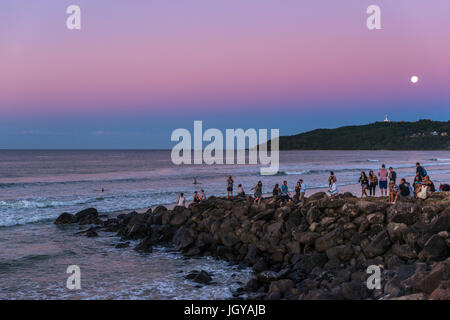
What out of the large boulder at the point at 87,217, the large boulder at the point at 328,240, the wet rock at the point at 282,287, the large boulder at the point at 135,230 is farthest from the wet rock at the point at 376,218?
the large boulder at the point at 87,217

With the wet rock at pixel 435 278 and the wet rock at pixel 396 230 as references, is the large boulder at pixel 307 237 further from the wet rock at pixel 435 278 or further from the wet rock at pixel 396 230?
the wet rock at pixel 435 278

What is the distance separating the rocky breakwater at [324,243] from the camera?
9.55 meters

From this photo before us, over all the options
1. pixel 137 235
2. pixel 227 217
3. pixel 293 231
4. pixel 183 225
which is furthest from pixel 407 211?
pixel 137 235

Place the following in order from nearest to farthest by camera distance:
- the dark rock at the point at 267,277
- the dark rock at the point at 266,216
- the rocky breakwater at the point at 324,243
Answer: the rocky breakwater at the point at 324,243 < the dark rock at the point at 267,277 < the dark rock at the point at 266,216

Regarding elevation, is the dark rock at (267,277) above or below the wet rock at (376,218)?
below

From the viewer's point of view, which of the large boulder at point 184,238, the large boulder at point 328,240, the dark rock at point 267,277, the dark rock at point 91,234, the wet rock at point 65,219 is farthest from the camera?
the wet rock at point 65,219

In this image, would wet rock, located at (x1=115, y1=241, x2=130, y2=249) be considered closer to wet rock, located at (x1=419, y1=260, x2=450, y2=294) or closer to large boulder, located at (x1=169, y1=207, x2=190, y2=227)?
large boulder, located at (x1=169, y1=207, x2=190, y2=227)

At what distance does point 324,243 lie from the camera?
13.4 m

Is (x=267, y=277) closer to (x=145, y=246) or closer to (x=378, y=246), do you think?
(x=378, y=246)

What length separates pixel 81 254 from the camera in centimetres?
1691

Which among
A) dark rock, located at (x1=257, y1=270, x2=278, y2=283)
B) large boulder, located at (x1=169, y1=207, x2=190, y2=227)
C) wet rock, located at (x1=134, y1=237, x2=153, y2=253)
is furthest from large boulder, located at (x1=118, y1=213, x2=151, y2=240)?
dark rock, located at (x1=257, y1=270, x2=278, y2=283)

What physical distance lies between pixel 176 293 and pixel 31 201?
86.1ft

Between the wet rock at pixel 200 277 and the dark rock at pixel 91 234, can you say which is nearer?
the wet rock at pixel 200 277

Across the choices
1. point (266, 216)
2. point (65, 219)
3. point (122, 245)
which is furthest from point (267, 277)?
point (65, 219)
